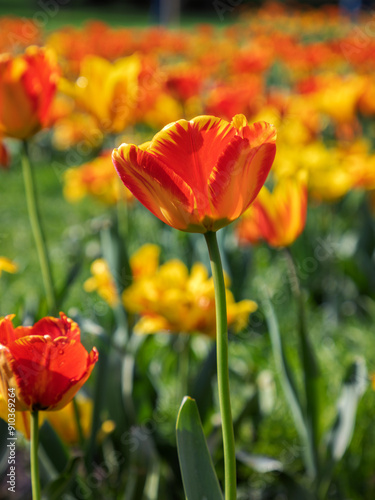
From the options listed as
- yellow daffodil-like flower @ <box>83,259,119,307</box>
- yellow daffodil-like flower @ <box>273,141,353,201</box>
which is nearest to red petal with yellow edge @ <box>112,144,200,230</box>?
yellow daffodil-like flower @ <box>83,259,119,307</box>

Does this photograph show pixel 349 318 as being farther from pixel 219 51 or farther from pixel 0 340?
pixel 219 51

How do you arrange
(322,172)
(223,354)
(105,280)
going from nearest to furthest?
(223,354) → (105,280) → (322,172)

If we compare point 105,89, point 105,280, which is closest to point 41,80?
point 105,89

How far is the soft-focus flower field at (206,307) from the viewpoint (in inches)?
40.1

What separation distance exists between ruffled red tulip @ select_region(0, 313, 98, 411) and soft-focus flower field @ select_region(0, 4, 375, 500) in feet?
0.51

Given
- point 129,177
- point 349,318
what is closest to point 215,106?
point 349,318

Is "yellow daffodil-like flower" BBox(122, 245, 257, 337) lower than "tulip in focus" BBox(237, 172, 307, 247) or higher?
lower

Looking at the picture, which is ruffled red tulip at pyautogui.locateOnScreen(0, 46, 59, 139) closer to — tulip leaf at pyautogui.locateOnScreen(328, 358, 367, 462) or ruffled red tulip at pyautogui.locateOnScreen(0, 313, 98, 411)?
ruffled red tulip at pyautogui.locateOnScreen(0, 313, 98, 411)

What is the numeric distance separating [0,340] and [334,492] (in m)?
0.81

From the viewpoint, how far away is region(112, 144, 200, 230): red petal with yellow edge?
57 centimetres

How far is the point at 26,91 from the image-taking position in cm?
100

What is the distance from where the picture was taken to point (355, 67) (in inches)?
155

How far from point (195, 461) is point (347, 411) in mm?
486

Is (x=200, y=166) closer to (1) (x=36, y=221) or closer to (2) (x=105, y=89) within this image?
(1) (x=36, y=221)
